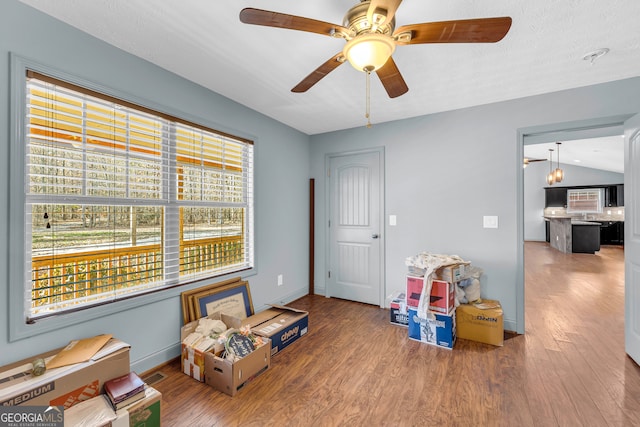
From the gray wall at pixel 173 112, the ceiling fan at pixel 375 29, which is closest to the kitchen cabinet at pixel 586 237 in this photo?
the gray wall at pixel 173 112

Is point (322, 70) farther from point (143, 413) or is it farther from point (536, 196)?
point (536, 196)

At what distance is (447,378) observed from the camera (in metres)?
2.08

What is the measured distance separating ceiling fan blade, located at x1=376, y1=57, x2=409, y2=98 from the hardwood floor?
2.13 metres

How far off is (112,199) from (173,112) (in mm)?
874

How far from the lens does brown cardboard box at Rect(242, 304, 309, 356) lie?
2445mm

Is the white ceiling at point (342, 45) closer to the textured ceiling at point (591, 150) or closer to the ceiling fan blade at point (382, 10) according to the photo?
the ceiling fan blade at point (382, 10)

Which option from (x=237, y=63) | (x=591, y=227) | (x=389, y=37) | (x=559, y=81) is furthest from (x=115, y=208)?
(x=591, y=227)

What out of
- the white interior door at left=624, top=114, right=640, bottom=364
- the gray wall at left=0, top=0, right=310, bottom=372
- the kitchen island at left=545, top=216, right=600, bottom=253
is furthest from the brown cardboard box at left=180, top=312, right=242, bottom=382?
the kitchen island at left=545, top=216, right=600, bottom=253

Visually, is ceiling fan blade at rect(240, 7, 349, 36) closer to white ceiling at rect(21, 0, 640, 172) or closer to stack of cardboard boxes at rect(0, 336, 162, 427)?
white ceiling at rect(21, 0, 640, 172)

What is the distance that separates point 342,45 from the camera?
1973 millimetres

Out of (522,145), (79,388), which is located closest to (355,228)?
(522,145)

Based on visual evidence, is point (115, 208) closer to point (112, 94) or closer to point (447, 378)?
point (112, 94)

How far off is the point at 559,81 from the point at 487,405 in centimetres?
278

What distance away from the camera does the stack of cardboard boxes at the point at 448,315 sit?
8.39 ft
